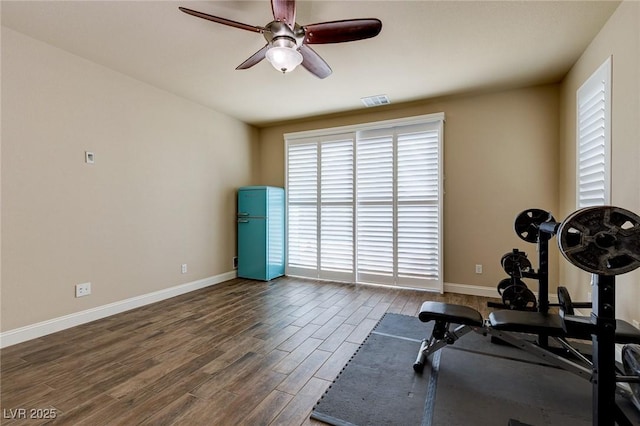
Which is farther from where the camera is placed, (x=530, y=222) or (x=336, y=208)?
(x=336, y=208)

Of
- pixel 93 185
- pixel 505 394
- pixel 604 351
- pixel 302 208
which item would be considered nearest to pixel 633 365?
pixel 604 351

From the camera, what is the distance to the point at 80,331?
2.79m

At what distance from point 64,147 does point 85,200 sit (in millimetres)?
547

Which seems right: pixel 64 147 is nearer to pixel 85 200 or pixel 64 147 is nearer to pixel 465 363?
pixel 85 200

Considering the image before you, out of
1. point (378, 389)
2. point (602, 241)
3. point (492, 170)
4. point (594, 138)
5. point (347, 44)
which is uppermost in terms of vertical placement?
point (347, 44)

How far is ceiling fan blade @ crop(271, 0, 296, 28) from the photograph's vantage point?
1802 millimetres

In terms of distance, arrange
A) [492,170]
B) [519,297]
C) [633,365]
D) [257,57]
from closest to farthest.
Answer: [633,365] → [257,57] → [519,297] → [492,170]

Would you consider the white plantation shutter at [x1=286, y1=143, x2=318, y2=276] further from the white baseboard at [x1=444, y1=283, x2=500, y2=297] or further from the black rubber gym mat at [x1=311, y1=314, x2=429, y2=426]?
the black rubber gym mat at [x1=311, y1=314, x2=429, y2=426]

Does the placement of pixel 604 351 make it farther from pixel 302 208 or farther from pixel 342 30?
pixel 302 208

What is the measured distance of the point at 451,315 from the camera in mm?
2025

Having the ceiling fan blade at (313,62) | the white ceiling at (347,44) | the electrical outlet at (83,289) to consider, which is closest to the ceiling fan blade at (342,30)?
the ceiling fan blade at (313,62)

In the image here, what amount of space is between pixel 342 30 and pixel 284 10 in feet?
1.35

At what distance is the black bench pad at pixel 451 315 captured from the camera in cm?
199

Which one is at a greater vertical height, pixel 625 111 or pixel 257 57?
pixel 257 57
